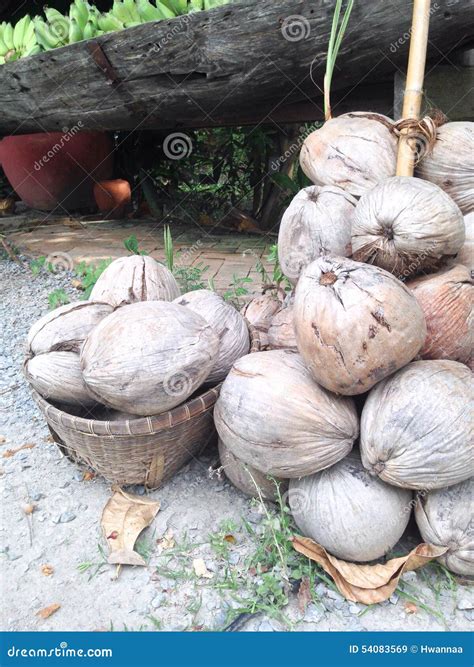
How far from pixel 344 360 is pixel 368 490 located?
15.1 inches

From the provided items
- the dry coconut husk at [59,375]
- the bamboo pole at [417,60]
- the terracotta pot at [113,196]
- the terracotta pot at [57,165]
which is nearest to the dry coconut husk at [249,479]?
the dry coconut husk at [59,375]

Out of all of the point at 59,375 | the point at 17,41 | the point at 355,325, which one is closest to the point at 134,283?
the point at 59,375

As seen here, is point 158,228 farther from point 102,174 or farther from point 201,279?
point 201,279

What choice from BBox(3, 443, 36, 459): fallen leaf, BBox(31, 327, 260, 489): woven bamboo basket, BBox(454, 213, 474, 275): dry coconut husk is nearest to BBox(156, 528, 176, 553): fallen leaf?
BBox(31, 327, 260, 489): woven bamboo basket

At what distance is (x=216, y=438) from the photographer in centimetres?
218

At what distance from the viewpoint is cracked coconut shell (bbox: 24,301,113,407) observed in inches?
74.4

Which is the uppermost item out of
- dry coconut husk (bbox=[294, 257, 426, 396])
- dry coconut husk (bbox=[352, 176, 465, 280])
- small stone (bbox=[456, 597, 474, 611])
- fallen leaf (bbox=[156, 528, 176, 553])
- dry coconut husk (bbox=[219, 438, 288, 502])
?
dry coconut husk (bbox=[352, 176, 465, 280])

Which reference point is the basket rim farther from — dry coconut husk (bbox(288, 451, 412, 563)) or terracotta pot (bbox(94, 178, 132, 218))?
terracotta pot (bbox(94, 178, 132, 218))

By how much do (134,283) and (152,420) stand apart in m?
0.67

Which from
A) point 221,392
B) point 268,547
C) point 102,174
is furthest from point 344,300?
point 102,174

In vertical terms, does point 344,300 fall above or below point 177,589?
above

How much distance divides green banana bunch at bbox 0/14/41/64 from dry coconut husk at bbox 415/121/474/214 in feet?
12.8

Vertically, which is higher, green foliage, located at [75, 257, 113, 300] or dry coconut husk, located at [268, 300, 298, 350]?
dry coconut husk, located at [268, 300, 298, 350]

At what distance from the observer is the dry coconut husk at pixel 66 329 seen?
1951 mm
